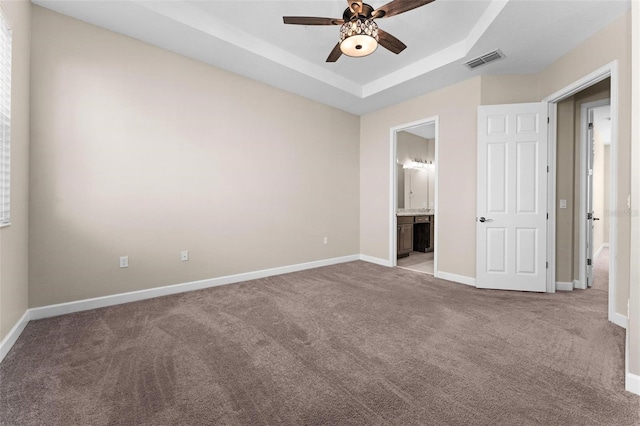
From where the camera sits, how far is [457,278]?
4078mm

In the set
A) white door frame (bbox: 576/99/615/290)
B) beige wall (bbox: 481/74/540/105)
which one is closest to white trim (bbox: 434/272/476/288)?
white door frame (bbox: 576/99/615/290)

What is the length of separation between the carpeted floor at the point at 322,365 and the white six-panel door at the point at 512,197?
0.58m

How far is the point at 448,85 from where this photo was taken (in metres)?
4.18

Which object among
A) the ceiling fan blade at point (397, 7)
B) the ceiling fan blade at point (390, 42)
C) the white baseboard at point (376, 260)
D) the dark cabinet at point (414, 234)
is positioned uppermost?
the ceiling fan blade at point (397, 7)

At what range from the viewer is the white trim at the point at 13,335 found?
1.99m

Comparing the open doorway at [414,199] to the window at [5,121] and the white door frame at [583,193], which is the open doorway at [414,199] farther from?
the window at [5,121]

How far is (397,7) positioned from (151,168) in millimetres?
3091

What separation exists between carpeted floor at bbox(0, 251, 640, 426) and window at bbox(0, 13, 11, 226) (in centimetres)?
113

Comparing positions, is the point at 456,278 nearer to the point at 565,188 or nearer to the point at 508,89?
the point at 565,188

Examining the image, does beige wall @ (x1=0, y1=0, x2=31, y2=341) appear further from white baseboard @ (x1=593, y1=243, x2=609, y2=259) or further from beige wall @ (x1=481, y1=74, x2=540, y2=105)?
white baseboard @ (x1=593, y1=243, x2=609, y2=259)

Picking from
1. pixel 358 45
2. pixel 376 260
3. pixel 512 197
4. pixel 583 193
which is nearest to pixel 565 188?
pixel 583 193

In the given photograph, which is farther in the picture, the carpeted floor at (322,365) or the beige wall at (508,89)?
the beige wall at (508,89)

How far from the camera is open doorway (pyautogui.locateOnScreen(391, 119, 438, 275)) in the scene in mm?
5562

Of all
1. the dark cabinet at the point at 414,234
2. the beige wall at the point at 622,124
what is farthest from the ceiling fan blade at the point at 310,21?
the dark cabinet at the point at 414,234
